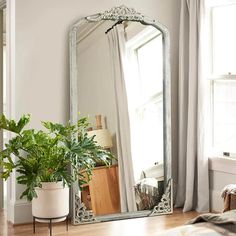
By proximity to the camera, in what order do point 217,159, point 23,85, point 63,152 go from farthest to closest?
1. point 217,159
2. point 23,85
3. point 63,152

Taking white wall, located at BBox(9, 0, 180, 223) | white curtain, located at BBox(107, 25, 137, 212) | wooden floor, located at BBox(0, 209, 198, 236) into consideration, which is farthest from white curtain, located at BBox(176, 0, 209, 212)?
white wall, located at BBox(9, 0, 180, 223)

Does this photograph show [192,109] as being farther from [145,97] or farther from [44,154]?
[44,154]

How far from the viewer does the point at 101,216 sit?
5137 millimetres

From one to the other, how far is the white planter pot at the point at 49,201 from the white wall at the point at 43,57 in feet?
2.16

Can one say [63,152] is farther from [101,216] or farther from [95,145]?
[101,216]

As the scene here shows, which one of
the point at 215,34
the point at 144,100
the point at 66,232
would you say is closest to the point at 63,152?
the point at 66,232

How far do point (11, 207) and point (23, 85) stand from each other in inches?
45.4

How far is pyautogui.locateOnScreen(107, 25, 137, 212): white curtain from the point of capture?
206 inches

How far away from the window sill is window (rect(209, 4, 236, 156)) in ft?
0.36

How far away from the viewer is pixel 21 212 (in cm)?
502

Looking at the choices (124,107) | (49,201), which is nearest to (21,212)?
(49,201)

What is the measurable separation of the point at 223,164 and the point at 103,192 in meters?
1.23

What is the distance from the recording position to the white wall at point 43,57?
496cm

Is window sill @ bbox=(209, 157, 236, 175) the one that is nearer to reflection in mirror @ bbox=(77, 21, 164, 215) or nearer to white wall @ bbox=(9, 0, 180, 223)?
reflection in mirror @ bbox=(77, 21, 164, 215)
